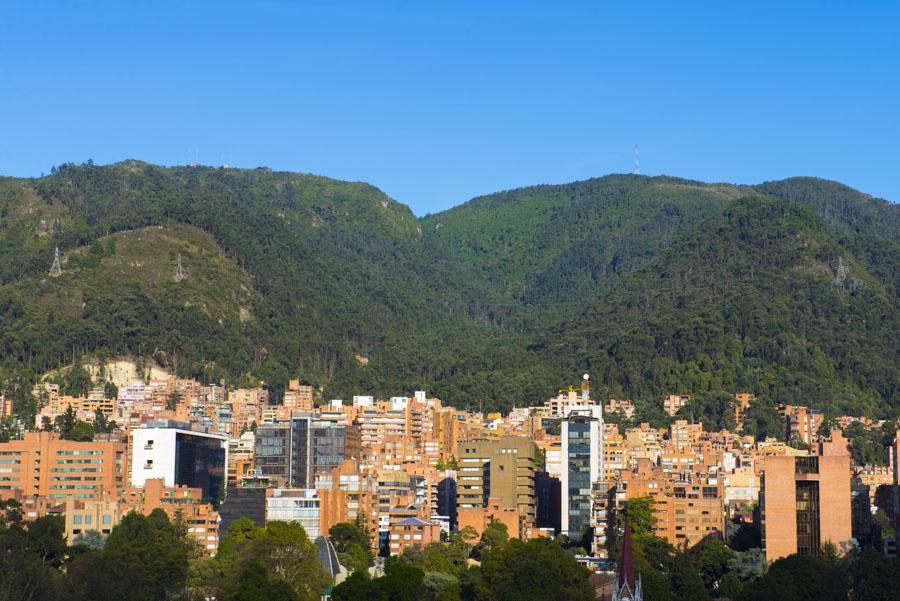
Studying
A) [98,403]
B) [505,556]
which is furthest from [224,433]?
[505,556]

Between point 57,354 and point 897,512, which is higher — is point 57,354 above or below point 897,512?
above

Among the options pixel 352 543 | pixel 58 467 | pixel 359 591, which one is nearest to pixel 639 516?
pixel 352 543

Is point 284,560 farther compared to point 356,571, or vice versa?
point 356,571

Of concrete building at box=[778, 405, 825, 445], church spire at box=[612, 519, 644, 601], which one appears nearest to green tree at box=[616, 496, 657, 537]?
church spire at box=[612, 519, 644, 601]

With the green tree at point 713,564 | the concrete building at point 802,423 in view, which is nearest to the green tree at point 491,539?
the green tree at point 713,564

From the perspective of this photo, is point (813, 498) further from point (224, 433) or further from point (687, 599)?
point (224, 433)

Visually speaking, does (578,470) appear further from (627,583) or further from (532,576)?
(627,583)
